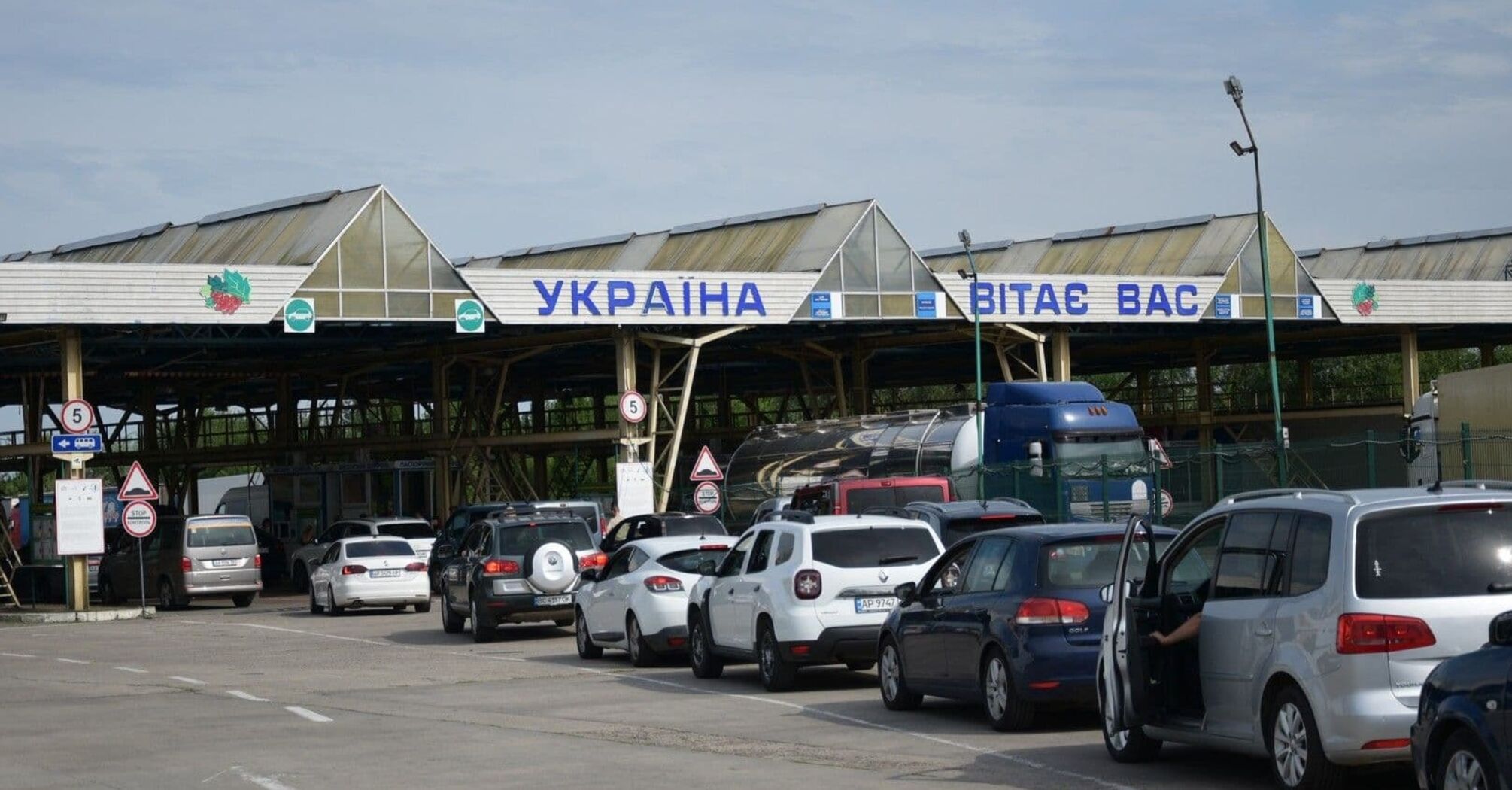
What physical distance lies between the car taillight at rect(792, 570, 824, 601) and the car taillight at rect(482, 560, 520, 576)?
388 inches

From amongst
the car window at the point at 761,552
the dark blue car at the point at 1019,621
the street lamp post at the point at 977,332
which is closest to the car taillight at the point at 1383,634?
the dark blue car at the point at 1019,621

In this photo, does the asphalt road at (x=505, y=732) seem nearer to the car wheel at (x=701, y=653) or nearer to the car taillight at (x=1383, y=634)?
the car wheel at (x=701, y=653)

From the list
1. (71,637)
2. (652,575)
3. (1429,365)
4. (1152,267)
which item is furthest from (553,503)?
(1429,365)

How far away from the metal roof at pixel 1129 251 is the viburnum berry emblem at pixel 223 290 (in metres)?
23.2

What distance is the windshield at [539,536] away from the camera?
27.4 metres

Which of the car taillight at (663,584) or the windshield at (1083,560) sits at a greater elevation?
the windshield at (1083,560)

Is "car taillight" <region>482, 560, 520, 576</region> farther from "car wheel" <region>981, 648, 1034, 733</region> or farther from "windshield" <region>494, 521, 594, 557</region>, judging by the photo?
"car wheel" <region>981, 648, 1034, 733</region>

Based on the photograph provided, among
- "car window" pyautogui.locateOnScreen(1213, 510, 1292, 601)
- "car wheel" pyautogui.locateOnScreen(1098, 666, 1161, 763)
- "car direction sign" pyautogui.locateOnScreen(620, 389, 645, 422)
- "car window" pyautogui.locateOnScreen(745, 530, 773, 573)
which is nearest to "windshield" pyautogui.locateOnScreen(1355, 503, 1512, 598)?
"car window" pyautogui.locateOnScreen(1213, 510, 1292, 601)

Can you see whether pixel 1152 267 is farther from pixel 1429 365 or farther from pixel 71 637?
pixel 1429 365

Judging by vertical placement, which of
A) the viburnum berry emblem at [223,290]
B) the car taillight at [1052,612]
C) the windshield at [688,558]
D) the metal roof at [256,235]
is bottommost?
the car taillight at [1052,612]

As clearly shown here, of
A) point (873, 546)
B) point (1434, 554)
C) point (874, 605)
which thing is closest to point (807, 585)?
point (874, 605)

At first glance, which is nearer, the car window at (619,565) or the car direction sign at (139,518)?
the car window at (619,565)

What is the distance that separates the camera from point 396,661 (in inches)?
953

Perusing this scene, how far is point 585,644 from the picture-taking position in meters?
23.8
